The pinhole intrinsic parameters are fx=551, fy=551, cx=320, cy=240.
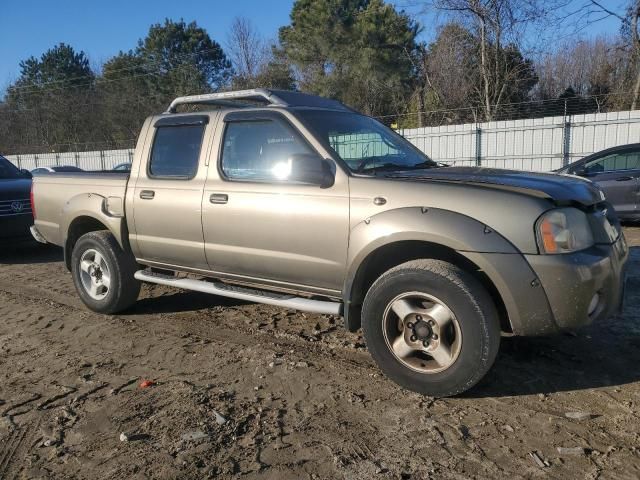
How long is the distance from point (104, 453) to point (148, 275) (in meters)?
2.30

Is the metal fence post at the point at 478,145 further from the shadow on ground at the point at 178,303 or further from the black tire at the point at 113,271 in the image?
the black tire at the point at 113,271

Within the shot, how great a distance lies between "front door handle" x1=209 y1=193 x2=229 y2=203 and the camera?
4.27 m

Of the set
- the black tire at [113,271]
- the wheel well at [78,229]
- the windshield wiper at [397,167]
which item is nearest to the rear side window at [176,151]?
the black tire at [113,271]

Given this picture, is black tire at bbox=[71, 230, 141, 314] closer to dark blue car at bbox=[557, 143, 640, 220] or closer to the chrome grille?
the chrome grille

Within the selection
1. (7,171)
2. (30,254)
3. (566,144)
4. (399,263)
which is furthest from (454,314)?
(566,144)

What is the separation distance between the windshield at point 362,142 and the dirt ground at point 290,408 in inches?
57.2

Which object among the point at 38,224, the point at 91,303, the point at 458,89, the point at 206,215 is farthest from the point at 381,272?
the point at 458,89

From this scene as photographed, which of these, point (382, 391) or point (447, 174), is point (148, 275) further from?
point (447, 174)

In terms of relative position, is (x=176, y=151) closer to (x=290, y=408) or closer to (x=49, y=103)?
(x=290, y=408)

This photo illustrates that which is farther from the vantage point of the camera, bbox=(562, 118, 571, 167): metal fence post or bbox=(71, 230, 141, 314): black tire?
bbox=(562, 118, 571, 167): metal fence post

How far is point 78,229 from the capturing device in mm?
5641

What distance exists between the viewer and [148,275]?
5016 millimetres

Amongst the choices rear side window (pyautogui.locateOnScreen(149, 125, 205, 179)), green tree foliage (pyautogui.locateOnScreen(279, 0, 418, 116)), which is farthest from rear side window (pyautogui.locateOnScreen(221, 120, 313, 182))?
green tree foliage (pyautogui.locateOnScreen(279, 0, 418, 116))

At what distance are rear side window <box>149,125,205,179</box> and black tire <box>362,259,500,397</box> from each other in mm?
2034
